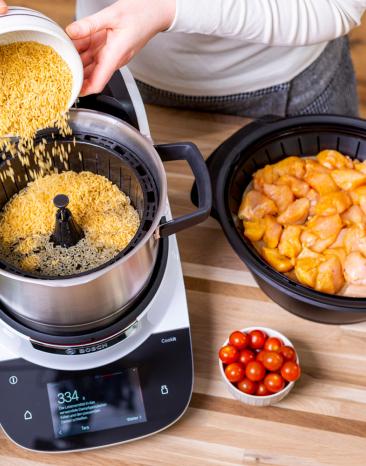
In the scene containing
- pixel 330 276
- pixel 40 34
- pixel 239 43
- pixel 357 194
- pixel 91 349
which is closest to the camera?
pixel 40 34

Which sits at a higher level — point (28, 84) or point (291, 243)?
point (28, 84)

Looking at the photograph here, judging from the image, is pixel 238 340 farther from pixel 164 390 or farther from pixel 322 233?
pixel 322 233

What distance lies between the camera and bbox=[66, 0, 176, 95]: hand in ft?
3.52

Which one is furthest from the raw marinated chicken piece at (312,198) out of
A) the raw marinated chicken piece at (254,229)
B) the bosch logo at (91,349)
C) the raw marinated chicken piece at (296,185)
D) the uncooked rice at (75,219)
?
the bosch logo at (91,349)

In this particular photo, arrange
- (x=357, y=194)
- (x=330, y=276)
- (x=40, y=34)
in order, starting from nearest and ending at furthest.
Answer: (x=40, y=34) < (x=330, y=276) < (x=357, y=194)

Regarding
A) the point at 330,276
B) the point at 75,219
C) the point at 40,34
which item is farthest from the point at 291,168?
the point at 40,34

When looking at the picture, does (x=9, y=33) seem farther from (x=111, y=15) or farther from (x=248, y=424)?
(x=248, y=424)

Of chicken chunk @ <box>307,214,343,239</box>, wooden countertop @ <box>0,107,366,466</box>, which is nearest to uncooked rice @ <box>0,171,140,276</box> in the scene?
wooden countertop @ <box>0,107,366,466</box>

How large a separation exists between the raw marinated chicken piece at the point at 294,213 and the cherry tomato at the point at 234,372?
307 millimetres

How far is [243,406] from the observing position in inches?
44.9

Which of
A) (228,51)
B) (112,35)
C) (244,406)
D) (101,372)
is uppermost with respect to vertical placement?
(112,35)

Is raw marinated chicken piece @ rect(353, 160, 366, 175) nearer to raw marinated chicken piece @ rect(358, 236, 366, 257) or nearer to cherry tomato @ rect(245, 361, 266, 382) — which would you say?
raw marinated chicken piece @ rect(358, 236, 366, 257)

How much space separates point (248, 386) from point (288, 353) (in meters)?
0.09

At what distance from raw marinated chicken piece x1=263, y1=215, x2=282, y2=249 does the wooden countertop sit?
A: 0.08 meters
